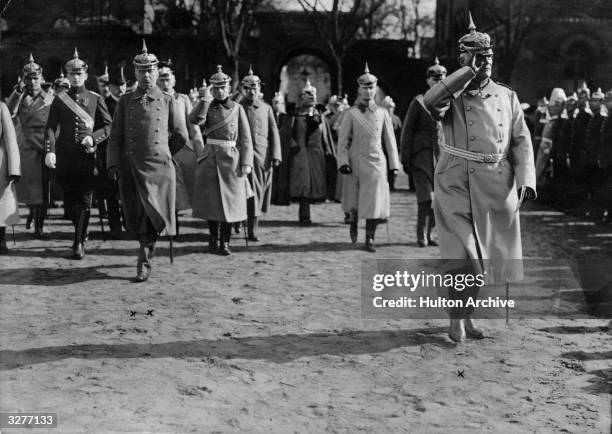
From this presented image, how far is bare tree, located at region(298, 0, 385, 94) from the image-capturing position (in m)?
30.2

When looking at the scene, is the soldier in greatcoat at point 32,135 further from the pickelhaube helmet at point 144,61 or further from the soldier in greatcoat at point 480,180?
the soldier in greatcoat at point 480,180

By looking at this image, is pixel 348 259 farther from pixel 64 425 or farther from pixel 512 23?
pixel 512 23

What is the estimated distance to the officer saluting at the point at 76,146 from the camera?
33.8 ft

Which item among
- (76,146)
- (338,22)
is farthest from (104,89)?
(338,22)

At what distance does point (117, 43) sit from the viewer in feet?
101

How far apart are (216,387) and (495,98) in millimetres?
2904

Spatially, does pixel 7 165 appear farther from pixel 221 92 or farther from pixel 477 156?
pixel 477 156

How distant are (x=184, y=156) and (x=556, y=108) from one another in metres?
9.20

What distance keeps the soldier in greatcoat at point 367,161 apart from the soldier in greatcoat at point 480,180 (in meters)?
4.68

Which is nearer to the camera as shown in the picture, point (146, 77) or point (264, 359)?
point (264, 359)

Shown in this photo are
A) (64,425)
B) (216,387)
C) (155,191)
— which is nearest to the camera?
(64,425)

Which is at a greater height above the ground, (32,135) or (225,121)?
(225,121)

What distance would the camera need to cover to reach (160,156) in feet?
29.9

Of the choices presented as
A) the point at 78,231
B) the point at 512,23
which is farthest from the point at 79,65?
the point at 512,23
